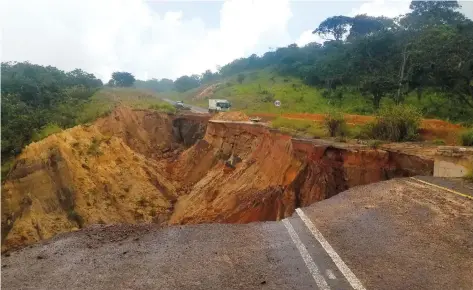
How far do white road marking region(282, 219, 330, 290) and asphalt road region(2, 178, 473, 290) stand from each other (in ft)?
0.04

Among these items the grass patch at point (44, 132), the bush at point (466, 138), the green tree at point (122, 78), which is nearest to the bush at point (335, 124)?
the bush at point (466, 138)

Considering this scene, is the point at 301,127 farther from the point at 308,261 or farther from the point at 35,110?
the point at 35,110

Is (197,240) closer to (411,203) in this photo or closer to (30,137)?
(411,203)

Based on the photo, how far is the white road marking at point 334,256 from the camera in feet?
15.6

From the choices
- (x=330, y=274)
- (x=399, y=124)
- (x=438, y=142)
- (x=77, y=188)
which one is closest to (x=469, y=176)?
(x=438, y=142)

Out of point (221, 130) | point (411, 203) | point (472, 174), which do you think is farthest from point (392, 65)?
point (411, 203)

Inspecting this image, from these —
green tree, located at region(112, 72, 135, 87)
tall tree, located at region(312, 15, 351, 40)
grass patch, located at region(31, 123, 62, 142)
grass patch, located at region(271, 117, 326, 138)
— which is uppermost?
tall tree, located at region(312, 15, 351, 40)

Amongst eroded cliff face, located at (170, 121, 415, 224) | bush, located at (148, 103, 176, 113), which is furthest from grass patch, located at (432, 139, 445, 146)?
bush, located at (148, 103, 176, 113)

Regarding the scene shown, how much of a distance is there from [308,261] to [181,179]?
1770 centimetres

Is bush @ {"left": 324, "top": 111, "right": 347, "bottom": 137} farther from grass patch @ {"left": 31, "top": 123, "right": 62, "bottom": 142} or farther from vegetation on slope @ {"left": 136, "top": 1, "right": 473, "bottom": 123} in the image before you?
grass patch @ {"left": 31, "top": 123, "right": 62, "bottom": 142}

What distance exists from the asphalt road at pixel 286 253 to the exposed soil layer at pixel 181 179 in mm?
3565

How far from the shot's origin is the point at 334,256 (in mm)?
5652

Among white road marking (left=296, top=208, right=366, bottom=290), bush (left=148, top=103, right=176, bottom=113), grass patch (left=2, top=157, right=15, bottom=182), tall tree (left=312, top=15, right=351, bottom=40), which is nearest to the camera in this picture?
white road marking (left=296, top=208, right=366, bottom=290)

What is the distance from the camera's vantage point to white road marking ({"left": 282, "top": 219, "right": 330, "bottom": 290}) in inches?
189
